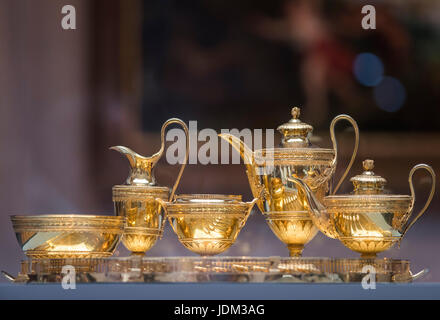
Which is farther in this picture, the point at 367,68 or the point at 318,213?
the point at 367,68

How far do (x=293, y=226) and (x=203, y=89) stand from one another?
122 centimetres

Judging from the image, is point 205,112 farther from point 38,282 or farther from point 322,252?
point 38,282

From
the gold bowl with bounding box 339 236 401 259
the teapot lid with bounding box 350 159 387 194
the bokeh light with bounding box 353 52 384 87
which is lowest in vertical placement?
the gold bowl with bounding box 339 236 401 259

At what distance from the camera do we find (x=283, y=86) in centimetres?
321

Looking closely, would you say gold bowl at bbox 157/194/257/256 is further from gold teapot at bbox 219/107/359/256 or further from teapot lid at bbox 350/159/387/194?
teapot lid at bbox 350/159/387/194

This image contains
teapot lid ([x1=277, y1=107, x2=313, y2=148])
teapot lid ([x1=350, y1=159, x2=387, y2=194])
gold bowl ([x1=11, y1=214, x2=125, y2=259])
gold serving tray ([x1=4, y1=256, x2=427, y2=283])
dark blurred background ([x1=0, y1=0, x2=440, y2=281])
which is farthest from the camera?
dark blurred background ([x1=0, y1=0, x2=440, y2=281])

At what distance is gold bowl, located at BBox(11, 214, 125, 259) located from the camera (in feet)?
6.39

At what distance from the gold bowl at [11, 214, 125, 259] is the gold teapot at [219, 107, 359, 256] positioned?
410mm

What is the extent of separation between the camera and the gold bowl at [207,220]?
1.97 m

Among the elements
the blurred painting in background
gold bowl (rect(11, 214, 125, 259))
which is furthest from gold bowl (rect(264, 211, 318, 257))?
the blurred painting in background

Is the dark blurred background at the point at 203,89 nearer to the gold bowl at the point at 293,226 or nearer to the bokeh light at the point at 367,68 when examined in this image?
the bokeh light at the point at 367,68

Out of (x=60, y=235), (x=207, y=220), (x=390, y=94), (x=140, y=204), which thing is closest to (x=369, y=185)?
(x=207, y=220)

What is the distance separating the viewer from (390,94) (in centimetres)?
319

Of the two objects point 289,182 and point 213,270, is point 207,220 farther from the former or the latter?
point 289,182
